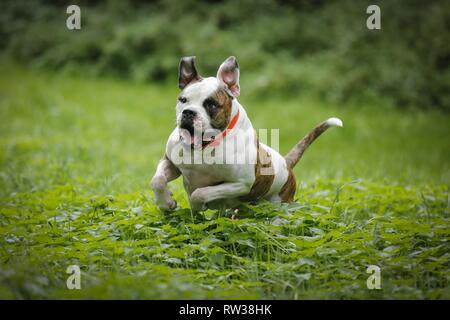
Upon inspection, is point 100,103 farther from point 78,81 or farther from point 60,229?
point 60,229

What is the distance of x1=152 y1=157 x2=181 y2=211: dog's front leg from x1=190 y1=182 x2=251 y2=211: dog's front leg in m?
0.17

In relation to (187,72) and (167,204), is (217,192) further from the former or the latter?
(187,72)

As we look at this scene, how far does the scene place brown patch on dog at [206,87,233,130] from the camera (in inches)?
170

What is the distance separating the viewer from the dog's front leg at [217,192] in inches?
174

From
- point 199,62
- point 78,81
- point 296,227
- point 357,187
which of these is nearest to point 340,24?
point 199,62

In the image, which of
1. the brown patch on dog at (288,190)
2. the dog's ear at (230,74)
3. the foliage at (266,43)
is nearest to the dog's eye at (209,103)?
the dog's ear at (230,74)

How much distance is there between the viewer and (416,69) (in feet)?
45.9

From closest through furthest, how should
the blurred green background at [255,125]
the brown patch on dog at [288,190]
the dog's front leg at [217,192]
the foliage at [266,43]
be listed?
the blurred green background at [255,125], the dog's front leg at [217,192], the brown patch on dog at [288,190], the foliage at [266,43]

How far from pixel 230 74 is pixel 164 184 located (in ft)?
2.86

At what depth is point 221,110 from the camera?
4.35 meters

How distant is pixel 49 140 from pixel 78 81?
21.2 ft

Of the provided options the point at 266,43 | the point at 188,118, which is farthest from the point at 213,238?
the point at 266,43

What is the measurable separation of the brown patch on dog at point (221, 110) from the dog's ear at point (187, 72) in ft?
0.82

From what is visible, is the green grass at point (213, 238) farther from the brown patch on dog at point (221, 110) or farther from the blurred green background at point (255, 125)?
the brown patch on dog at point (221, 110)
